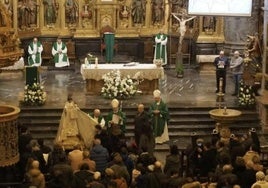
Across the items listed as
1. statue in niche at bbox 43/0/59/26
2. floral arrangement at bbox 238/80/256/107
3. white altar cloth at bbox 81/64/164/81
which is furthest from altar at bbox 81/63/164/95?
statue in niche at bbox 43/0/59/26

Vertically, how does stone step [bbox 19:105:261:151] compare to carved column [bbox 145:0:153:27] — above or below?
below

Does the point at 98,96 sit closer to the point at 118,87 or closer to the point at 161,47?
the point at 118,87

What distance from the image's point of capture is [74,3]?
2952 centimetres

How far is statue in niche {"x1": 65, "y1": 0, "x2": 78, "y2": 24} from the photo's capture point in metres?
29.5

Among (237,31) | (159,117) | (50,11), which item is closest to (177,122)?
(159,117)

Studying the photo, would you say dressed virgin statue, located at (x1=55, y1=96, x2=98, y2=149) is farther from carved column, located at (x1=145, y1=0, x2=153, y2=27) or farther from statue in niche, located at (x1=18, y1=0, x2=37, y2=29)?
carved column, located at (x1=145, y1=0, x2=153, y2=27)

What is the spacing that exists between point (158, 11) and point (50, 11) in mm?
4626

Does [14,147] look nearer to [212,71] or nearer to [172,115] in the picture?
[172,115]

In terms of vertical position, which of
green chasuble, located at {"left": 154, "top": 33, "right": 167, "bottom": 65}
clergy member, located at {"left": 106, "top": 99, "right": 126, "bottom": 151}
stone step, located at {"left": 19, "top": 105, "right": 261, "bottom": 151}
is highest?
green chasuble, located at {"left": 154, "top": 33, "right": 167, "bottom": 65}

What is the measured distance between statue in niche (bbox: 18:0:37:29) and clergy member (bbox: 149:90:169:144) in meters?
11.5

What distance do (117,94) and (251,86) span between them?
4.09 metres

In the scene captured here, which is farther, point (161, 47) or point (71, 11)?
point (71, 11)

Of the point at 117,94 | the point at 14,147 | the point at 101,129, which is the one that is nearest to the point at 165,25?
the point at 117,94

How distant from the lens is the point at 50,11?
29.3 metres
